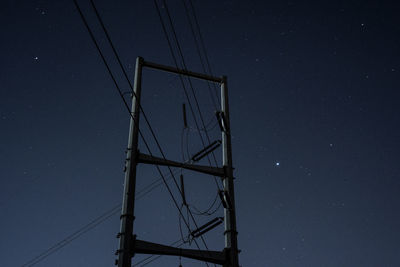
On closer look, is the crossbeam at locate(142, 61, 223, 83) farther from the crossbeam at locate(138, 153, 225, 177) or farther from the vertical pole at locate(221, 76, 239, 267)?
the crossbeam at locate(138, 153, 225, 177)

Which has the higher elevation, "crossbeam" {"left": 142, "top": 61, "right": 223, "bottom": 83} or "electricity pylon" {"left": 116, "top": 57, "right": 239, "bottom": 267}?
"crossbeam" {"left": 142, "top": 61, "right": 223, "bottom": 83}

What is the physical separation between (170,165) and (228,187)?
5.03ft

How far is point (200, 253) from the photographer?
8031mm

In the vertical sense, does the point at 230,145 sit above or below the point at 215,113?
below

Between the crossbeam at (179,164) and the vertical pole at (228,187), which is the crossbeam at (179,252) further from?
the crossbeam at (179,164)

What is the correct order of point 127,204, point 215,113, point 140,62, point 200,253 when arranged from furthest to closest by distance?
point 215,113 → point 140,62 → point 200,253 → point 127,204

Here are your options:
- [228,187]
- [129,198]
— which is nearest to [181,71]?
[228,187]

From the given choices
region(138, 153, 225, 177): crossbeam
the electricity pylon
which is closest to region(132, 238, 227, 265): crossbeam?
the electricity pylon

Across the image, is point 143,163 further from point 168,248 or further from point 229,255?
point 229,255

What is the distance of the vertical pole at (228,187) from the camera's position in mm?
8250

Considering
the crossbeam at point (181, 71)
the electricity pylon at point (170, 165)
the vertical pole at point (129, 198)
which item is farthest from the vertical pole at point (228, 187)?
the vertical pole at point (129, 198)

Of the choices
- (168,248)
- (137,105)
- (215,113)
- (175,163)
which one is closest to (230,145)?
(215,113)

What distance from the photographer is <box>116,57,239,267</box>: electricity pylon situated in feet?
22.8

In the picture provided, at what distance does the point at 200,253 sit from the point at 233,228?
3.35ft
